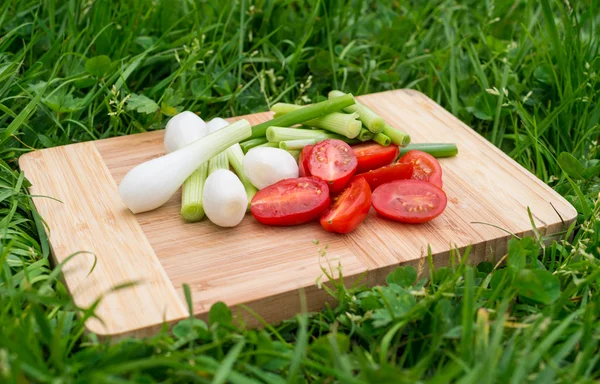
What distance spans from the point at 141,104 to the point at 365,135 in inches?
34.6

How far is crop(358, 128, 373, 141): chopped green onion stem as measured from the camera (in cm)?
267

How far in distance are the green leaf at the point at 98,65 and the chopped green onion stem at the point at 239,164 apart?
0.72 meters

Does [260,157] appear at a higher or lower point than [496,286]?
higher

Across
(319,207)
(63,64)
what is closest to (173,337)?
(319,207)

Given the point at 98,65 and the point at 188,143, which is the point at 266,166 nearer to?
the point at 188,143

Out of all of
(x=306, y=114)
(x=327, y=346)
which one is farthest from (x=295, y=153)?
(x=327, y=346)

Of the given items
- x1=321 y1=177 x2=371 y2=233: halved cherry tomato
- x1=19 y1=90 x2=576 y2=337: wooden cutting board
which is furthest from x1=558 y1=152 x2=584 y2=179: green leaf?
x1=321 y1=177 x2=371 y2=233: halved cherry tomato

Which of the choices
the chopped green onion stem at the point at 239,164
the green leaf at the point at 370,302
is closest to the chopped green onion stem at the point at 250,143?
the chopped green onion stem at the point at 239,164

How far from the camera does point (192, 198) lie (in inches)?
94.3

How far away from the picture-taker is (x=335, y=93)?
2.88 m

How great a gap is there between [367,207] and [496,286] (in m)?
0.45

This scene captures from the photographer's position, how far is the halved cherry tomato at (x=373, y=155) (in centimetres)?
259

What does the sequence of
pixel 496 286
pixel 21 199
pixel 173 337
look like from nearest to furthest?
pixel 173 337, pixel 496 286, pixel 21 199

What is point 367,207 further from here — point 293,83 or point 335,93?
point 293,83
